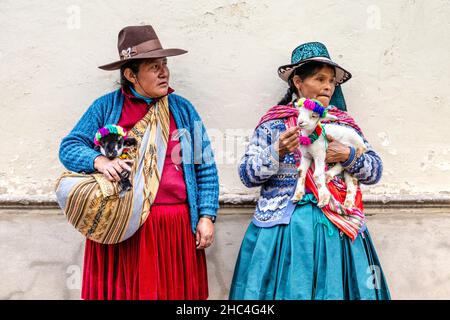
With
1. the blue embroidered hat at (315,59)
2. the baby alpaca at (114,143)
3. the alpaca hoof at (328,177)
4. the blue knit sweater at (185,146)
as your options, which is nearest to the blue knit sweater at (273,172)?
the alpaca hoof at (328,177)

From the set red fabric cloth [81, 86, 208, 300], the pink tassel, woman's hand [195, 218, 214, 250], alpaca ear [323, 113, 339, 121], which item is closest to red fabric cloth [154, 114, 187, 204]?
red fabric cloth [81, 86, 208, 300]

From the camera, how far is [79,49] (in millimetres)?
3850

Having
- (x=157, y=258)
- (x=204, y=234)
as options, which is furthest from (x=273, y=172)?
(x=157, y=258)

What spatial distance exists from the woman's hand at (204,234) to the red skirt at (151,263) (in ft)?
0.12

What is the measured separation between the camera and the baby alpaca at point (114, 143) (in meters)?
3.02

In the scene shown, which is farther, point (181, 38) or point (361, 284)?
point (181, 38)

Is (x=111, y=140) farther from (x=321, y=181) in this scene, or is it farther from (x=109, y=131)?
(x=321, y=181)

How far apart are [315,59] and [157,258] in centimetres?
128

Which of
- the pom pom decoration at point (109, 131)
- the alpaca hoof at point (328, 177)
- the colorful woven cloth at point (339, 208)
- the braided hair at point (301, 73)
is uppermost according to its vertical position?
the braided hair at point (301, 73)

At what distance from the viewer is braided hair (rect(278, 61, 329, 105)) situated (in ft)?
10.8

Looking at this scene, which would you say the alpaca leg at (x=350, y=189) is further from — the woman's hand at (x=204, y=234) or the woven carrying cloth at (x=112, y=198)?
the woven carrying cloth at (x=112, y=198)
